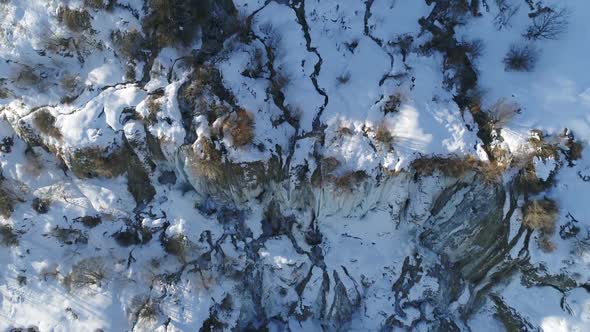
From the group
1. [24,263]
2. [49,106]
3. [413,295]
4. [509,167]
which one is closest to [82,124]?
[49,106]

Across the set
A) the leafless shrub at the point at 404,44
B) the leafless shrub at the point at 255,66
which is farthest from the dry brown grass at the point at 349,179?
the leafless shrub at the point at 255,66

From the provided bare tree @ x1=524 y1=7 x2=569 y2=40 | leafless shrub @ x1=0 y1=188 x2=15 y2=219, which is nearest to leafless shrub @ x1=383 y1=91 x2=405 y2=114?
bare tree @ x1=524 y1=7 x2=569 y2=40

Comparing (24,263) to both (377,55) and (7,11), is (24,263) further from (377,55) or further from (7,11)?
(377,55)

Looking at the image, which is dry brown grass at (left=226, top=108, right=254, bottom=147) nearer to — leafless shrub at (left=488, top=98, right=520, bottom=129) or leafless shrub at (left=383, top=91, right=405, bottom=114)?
leafless shrub at (left=383, top=91, right=405, bottom=114)

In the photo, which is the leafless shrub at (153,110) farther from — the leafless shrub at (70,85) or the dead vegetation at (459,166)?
the dead vegetation at (459,166)

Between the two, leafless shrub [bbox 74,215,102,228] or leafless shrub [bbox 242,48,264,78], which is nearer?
leafless shrub [bbox 242,48,264,78]

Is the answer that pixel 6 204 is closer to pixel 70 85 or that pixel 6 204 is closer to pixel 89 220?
pixel 89 220
